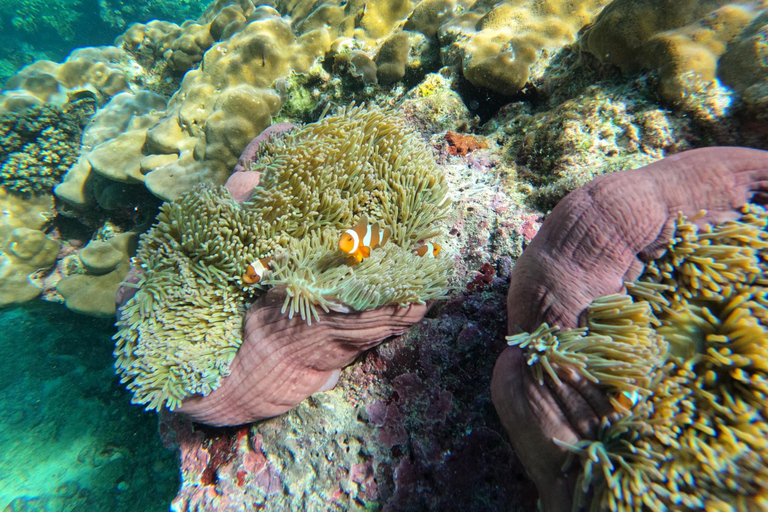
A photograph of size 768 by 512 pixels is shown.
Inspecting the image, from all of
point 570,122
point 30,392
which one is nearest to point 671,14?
point 570,122

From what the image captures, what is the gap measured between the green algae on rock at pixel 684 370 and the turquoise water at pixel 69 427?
459cm

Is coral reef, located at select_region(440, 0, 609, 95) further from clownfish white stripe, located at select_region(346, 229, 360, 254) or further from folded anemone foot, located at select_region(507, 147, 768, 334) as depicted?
clownfish white stripe, located at select_region(346, 229, 360, 254)

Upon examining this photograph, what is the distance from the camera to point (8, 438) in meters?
4.36

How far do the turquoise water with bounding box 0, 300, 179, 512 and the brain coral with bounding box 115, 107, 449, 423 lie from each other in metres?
2.95

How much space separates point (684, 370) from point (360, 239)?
4.94 ft

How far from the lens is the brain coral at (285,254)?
1.93 meters

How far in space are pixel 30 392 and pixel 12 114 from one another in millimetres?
4013

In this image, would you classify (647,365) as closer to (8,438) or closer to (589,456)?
(589,456)

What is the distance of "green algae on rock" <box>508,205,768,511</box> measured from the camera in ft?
3.57

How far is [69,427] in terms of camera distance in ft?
14.3

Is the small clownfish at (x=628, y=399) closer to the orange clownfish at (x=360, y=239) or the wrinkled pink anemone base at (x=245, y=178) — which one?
the orange clownfish at (x=360, y=239)

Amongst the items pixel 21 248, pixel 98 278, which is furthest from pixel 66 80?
pixel 98 278

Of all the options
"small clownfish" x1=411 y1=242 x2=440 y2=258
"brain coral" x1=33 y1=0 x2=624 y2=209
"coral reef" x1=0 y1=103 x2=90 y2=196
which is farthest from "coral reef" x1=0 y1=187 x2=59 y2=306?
"small clownfish" x1=411 y1=242 x2=440 y2=258

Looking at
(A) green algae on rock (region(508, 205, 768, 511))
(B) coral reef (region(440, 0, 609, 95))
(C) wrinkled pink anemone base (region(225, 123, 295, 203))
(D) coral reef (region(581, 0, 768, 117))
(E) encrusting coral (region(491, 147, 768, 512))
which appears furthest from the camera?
(B) coral reef (region(440, 0, 609, 95))
